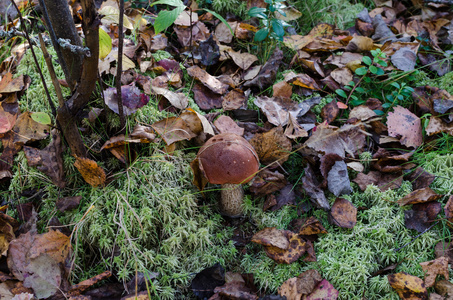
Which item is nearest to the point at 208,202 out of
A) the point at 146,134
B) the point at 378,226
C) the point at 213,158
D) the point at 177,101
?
the point at 213,158

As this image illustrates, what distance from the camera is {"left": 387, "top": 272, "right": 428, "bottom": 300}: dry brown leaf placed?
1722 millimetres

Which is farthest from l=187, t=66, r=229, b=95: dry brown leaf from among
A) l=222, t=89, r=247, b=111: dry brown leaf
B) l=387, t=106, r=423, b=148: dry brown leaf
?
l=387, t=106, r=423, b=148: dry brown leaf

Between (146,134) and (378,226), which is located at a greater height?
(146,134)

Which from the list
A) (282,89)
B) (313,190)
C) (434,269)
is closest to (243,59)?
(282,89)

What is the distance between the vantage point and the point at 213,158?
6.22 feet

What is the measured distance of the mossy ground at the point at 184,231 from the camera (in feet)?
6.16

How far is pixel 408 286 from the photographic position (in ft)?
5.70

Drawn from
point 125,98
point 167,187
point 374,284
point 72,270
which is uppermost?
point 125,98

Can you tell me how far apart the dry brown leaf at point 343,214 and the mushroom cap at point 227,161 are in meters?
0.62

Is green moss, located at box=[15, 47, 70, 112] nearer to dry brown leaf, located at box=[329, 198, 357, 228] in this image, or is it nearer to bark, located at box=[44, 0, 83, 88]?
bark, located at box=[44, 0, 83, 88]

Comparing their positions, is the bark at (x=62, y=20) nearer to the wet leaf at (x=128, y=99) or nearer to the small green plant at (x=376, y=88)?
the wet leaf at (x=128, y=99)

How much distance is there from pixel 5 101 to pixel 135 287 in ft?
5.44

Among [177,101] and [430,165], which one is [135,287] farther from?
[430,165]

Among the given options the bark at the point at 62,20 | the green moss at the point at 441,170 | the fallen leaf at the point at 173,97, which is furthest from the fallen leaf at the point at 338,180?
the bark at the point at 62,20
